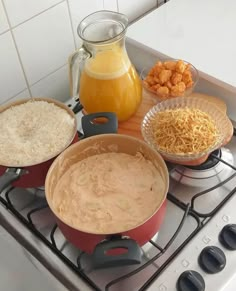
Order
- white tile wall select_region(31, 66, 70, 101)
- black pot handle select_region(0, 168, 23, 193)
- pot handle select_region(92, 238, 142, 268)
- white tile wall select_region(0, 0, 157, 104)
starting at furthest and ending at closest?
white tile wall select_region(31, 66, 70, 101), white tile wall select_region(0, 0, 157, 104), black pot handle select_region(0, 168, 23, 193), pot handle select_region(92, 238, 142, 268)

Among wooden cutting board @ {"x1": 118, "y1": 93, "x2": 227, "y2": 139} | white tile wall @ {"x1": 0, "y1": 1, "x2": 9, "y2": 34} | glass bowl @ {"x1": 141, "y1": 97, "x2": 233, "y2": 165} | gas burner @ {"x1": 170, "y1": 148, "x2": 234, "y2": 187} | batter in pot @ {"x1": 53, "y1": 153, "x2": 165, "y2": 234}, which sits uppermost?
white tile wall @ {"x1": 0, "y1": 1, "x2": 9, "y2": 34}

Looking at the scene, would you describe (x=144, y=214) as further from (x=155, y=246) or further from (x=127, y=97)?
(x=127, y=97)

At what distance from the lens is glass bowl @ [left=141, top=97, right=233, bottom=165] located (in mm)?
655

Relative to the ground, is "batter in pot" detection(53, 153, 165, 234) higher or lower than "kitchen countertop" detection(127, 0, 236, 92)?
lower

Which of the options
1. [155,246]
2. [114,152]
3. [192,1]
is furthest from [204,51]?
[155,246]

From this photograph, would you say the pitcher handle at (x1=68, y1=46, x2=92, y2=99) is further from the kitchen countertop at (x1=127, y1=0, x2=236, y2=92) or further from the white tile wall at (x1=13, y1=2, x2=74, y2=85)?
the kitchen countertop at (x1=127, y1=0, x2=236, y2=92)

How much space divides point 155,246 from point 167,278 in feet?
0.18

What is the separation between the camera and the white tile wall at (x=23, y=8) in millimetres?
707

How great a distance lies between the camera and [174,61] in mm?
789

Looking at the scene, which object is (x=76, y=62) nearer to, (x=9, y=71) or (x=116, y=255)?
(x=9, y=71)

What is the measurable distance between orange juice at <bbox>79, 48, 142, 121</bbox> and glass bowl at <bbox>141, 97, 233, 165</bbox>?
0.04 metres

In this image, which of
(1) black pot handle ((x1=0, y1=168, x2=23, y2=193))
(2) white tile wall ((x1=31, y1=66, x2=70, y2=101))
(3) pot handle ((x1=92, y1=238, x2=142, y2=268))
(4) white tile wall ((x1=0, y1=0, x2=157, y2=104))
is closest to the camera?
(3) pot handle ((x1=92, y1=238, x2=142, y2=268))

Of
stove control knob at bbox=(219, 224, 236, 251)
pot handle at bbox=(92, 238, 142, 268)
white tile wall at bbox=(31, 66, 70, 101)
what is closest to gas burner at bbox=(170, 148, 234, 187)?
stove control knob at bbox=(219, 224, 236, 251)

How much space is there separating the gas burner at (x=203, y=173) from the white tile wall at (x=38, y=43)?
327 mm
